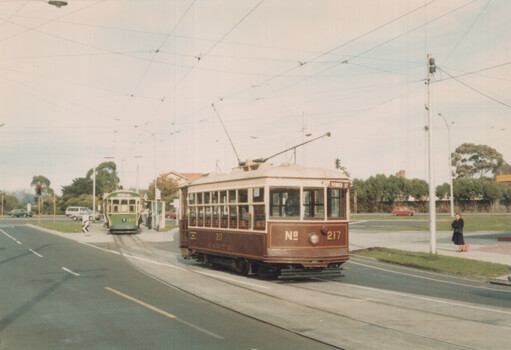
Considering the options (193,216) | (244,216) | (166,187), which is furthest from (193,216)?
(166,187)

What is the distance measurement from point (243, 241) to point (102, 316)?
5960mm

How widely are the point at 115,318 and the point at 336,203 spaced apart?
722 centimetres

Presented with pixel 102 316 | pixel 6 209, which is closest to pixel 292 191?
pixel 102 316

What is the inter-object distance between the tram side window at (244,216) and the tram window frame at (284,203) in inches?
39.6

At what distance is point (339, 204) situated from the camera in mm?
14523

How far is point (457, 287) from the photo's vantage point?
538 inches

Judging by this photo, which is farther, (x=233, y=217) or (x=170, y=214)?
(x=170, y=214)

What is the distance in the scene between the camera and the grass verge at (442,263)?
16.4m

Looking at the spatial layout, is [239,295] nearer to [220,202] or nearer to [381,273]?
[220,202]

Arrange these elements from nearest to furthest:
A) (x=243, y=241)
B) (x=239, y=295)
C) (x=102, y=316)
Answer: (x=102, y=316) < (x=239, y=295) < (x=243, y=241)

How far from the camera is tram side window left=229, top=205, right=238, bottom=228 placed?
15.3 meters

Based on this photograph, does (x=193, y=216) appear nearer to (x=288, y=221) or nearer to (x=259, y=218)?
(x=259, y=218)

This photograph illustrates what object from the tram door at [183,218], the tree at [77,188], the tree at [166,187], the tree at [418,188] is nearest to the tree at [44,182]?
the tree at [77,188]

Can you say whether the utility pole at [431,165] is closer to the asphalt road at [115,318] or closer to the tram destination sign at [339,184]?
the tram destination sign at [339,184]
